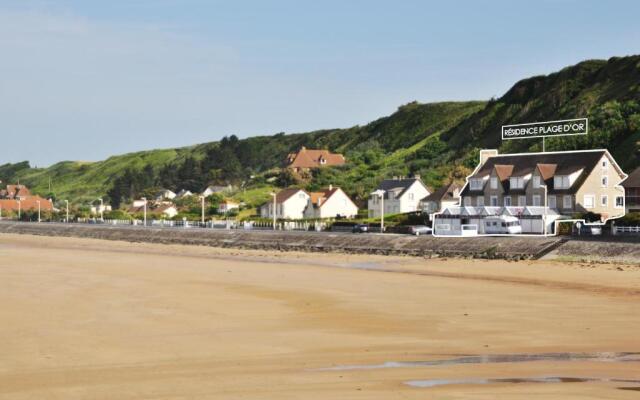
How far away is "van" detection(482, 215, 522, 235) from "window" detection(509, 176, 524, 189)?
12.4 metres

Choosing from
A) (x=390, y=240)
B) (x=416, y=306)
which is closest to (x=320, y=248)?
(x=390, y=240)

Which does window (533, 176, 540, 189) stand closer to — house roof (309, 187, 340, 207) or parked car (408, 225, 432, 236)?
parked car (408, 225, 432, 236)

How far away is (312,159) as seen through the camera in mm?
177375

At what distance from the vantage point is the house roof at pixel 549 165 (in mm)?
75188

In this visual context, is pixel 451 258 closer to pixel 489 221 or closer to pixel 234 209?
pixel 489 221

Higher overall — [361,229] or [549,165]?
[549,165]

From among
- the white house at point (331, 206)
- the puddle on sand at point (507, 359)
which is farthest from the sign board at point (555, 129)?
the puddle on sand at point (507, 359)

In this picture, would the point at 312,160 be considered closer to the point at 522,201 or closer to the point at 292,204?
the point at 292,204

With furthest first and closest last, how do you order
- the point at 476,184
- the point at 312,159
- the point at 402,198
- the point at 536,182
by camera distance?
Result: the point at 312,159, the point at 402,198, the point at 476,184, the point at 536,182

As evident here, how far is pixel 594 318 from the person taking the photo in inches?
968

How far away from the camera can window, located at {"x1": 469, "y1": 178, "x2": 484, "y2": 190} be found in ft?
268

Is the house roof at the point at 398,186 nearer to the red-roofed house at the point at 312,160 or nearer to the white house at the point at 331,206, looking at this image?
the white house at the point at 331,206

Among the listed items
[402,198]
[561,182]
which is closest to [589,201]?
[561,182]

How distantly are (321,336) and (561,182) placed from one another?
190 feet
